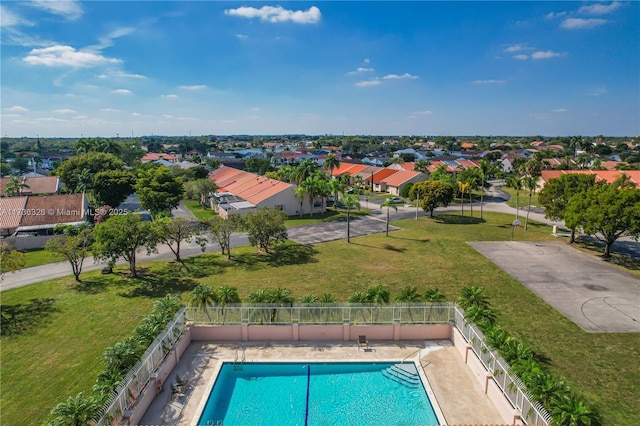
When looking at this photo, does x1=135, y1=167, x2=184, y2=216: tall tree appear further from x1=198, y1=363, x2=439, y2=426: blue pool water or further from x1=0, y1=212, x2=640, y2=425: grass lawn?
x1=198, y1=363, x2=439, y2=426: blue pool water

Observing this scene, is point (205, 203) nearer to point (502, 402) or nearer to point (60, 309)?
point (60, 309)

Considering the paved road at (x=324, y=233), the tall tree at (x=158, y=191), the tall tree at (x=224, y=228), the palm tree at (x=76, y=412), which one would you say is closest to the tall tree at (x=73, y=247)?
the paved road at (x=324, y=233)

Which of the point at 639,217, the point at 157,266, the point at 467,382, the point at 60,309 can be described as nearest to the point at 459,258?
the point at 639,217

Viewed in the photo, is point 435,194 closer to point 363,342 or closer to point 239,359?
point 363,342

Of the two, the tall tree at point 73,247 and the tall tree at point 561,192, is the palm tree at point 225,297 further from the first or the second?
the tall tree at point 561,192

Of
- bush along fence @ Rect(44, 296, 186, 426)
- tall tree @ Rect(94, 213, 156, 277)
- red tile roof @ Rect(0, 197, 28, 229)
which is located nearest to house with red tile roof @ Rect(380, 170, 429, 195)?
tall tree @ Rect(94, 213, 156, 277)

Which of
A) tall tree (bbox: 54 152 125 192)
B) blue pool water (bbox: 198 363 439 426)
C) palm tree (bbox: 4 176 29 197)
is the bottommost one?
blue pool water (bbox: 198 363 439 426)
